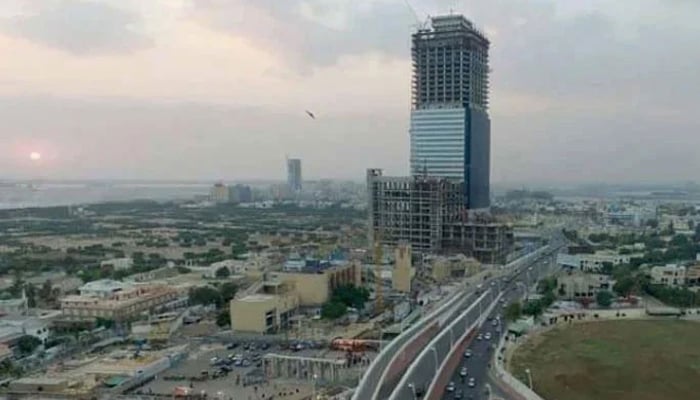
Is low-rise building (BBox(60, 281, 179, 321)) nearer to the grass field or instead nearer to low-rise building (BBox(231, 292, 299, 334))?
low-rise building (BBox(231, 292, 299, 334))

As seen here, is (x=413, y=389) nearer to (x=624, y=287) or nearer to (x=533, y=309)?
(x=533, y=309)

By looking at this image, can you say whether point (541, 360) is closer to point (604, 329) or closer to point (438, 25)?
point (604, 329)

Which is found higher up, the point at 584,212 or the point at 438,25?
the point at 438,25

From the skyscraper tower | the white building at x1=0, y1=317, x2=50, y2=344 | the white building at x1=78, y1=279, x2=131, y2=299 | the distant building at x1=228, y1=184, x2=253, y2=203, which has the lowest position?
the white building at x1=0, y1=317, x2=50, y2=344

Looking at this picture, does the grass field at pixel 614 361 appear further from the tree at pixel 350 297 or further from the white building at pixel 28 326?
the white building at pixel 28 326

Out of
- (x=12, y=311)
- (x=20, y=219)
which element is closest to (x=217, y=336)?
(x=12, y=311)

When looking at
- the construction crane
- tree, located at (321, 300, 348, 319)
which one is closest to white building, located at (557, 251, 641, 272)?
the construction crane
